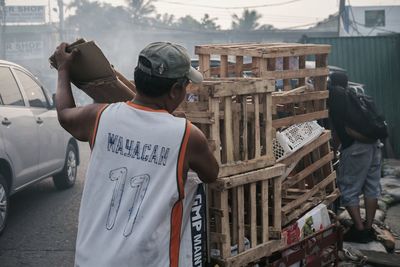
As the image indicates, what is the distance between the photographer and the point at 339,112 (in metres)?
5.88

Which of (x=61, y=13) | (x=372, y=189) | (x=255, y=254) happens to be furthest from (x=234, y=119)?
(x=61, y=13)

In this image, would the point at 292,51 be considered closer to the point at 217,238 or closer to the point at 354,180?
the point at 217,238

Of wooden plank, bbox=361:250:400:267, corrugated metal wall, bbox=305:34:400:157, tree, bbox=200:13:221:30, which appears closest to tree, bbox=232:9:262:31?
tree, bbox=200:13:221:30

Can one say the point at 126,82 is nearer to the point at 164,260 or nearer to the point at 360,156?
the point at 164,260

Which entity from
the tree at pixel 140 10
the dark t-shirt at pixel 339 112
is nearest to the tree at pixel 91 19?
the tree at pixel 140 10

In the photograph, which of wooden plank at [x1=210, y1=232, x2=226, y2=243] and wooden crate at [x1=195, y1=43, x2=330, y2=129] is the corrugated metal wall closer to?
wooden crate at [x1=195, y1=43, x2=330, y2=129]

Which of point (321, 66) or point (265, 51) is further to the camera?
point (321, 66)

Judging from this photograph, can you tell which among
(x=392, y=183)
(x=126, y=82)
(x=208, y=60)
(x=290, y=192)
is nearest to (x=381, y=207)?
(x=392, y=183)

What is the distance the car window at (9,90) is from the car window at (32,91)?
9.0 inches

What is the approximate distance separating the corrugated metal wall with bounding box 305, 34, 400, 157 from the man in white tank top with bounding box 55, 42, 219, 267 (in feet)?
36.7

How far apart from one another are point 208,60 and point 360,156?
8.33 ft

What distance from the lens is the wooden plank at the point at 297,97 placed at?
403cm

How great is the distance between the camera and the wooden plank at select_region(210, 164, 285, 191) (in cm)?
319

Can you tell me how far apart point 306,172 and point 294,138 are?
44 cm
